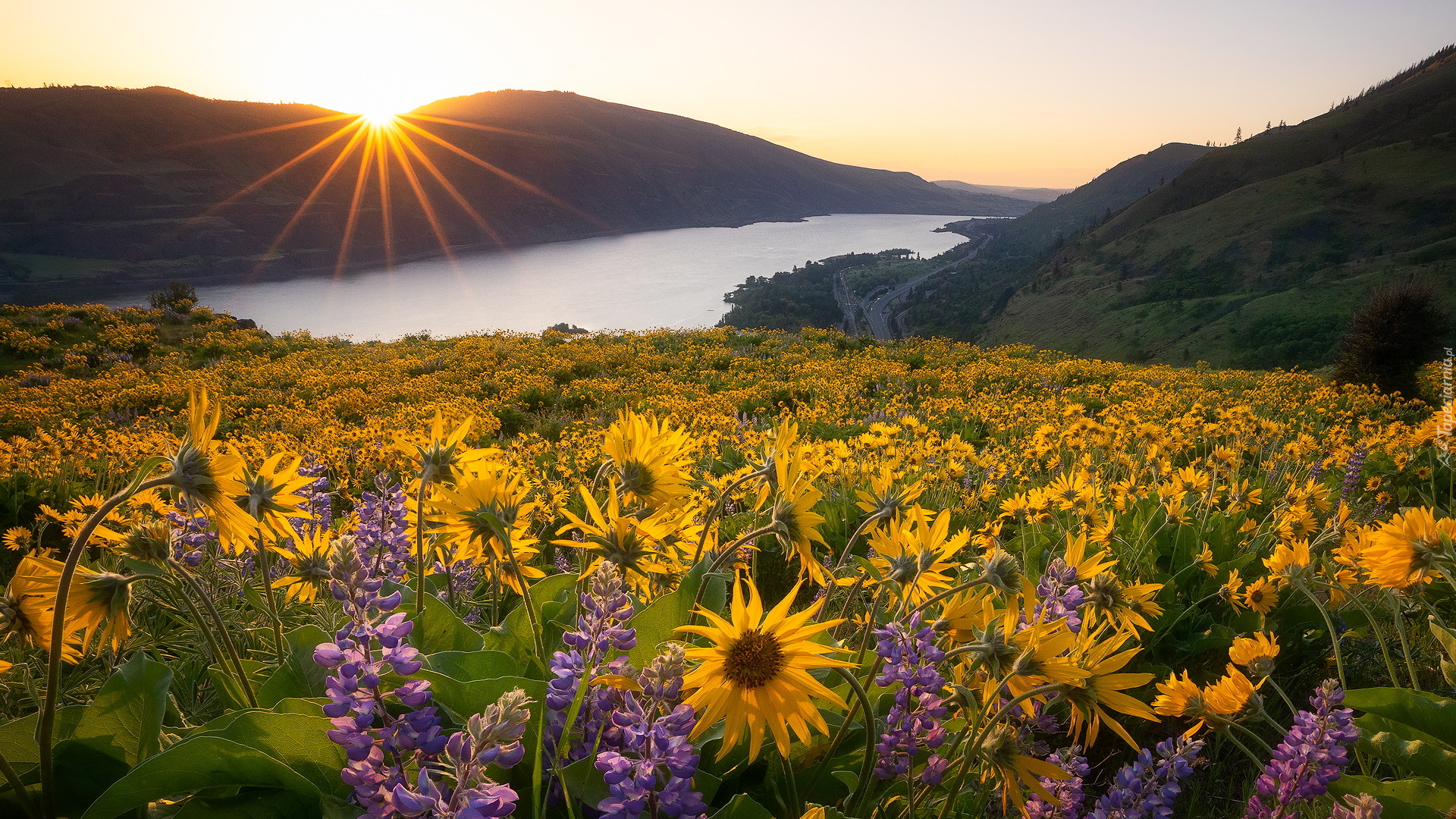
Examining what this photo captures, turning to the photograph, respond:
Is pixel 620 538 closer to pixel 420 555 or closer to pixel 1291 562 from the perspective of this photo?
pixel 420 555

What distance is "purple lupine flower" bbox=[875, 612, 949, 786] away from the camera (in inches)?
46.8

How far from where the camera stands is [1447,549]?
145 centimetres

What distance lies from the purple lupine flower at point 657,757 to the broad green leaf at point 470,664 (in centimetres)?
47

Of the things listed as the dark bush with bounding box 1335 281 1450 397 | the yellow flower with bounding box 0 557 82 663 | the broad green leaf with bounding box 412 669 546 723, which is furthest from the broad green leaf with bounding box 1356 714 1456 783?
the dark bush with bounding box 1335 281 1450 397

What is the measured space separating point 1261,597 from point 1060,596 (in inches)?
68.2

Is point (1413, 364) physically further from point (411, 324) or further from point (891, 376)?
point (411, 324)

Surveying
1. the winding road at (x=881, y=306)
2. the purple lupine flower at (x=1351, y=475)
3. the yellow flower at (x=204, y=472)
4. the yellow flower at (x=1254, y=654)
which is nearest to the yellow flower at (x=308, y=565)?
the yellow flower at (x=204, y=472)

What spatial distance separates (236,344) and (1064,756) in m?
18.4

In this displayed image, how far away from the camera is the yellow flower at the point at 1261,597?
2.42 metres

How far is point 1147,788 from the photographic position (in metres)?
1.16

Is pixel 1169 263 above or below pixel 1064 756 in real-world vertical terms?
above

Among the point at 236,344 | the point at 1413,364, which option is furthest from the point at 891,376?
the point at 236,344

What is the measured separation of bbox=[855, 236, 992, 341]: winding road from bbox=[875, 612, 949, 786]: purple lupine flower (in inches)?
1858

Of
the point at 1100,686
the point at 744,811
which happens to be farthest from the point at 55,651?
the point at 1100,686
